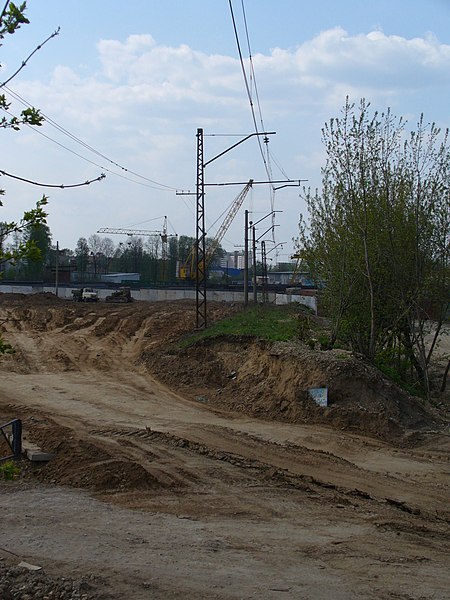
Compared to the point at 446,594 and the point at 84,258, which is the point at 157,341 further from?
the point at 84,258

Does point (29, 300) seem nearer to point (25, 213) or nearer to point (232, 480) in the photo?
point (232, 480)

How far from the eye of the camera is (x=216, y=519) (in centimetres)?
1028

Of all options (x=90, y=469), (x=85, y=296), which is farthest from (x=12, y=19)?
(x=85, y=296)

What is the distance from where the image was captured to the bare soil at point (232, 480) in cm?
778

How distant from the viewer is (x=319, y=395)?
64.5 ft

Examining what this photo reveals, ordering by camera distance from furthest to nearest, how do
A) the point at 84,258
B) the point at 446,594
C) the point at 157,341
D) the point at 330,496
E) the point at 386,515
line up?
the point at 84,258, the point at 157,341, the point at 330,496, the point at 386,515, the point at 446,594

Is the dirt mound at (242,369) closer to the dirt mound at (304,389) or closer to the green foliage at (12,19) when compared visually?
the dirt mound at (304,389)

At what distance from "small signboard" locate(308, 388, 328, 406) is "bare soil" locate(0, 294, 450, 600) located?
18 centimetres

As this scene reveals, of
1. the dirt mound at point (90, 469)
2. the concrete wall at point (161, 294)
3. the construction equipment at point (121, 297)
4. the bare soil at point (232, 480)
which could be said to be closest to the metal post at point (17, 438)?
the bare soil at point (232, 480)

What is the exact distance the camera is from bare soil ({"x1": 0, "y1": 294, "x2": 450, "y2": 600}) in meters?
7.78

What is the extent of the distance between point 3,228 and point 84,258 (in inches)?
4578

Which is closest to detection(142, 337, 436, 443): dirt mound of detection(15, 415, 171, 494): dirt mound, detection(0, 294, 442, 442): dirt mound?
detection(0, 294, 442, 442): dirt mound

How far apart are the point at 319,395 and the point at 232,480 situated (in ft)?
25.0

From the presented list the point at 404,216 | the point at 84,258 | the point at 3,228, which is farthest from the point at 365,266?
the point at 84,258
